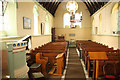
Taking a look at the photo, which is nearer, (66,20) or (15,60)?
(15,60)

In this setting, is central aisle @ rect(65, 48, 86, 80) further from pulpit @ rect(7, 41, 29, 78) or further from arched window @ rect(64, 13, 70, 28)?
arched window @ rect(64, 13, 70, 28)

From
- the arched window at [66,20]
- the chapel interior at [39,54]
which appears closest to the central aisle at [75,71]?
the chapel interior at [39,54]

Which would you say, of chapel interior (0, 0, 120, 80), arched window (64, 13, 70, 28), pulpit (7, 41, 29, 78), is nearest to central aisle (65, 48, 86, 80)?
chapel interior (0, 0, 120, 80)

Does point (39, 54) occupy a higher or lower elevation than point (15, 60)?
lower

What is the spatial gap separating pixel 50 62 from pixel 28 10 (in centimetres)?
390

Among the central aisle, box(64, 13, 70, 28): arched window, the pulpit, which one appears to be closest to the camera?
the pulpit

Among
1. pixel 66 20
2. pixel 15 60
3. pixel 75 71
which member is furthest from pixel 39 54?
pixel 66 20

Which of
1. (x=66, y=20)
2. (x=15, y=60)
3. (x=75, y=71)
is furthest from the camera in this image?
(x=66, y=20)

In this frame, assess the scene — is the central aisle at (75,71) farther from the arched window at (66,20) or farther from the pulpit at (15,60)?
the arched window at (66,20)

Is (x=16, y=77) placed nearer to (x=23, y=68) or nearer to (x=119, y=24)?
(x=23, y=68)

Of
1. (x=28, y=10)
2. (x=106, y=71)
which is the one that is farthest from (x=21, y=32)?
(x=106, y=71)

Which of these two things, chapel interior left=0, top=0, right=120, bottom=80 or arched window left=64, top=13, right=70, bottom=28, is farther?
arched window left=64, top=13, right=70, bottom=28

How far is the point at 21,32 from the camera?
21.0ft

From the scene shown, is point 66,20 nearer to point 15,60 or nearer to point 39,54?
point 39,54
